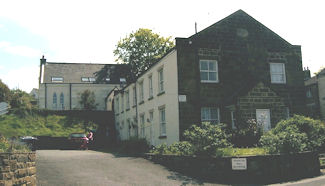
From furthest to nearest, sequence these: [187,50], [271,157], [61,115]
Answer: [61,115] < [187,50] < [271,157]

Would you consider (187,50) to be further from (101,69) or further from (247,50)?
(101,69)

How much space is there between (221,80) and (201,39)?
3.06 meters

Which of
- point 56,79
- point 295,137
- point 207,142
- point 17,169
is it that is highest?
point 56,79

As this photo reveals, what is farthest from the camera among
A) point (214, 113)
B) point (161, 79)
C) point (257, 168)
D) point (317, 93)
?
point (317, 93)

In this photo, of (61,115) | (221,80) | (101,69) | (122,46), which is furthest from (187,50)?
(101,69)

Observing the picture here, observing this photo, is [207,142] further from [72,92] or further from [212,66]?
[72,92]

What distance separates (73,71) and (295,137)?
50.7 meters

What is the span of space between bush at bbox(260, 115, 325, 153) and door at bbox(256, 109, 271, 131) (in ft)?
16.2

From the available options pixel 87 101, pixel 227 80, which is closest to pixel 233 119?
pixel 227 80

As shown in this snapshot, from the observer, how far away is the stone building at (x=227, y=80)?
22344 millimetres

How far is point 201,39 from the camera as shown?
23.2 metres

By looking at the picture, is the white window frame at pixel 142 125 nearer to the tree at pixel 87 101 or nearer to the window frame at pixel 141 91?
the window frame at pixel 141 91

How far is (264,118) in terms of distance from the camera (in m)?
23.0

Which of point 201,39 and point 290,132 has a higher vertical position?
point 201,39
